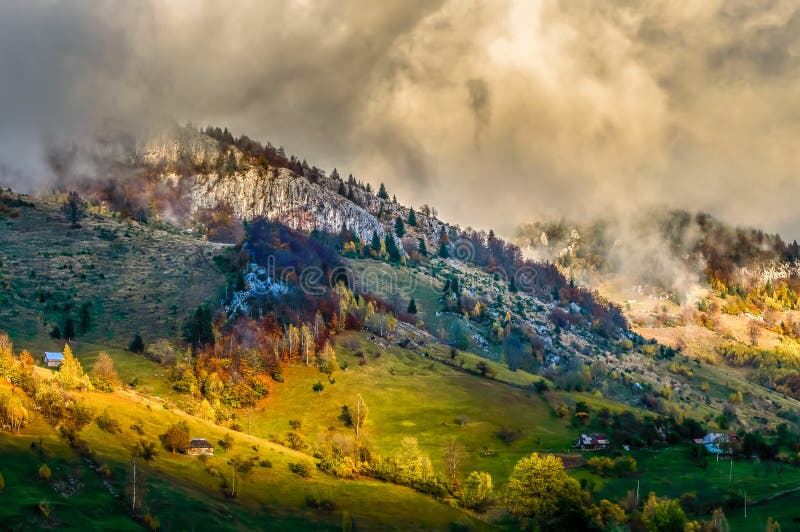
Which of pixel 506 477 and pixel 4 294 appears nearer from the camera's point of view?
pixel 506 477

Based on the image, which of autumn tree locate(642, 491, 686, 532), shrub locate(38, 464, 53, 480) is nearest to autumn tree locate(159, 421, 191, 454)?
shrub locate(38, 464, 53, 480)

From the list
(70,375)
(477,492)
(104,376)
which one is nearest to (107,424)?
Result: (70,375)

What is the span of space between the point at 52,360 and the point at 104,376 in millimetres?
18432

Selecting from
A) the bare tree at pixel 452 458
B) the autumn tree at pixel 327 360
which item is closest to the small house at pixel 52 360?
the autumn tree at pixel 327 360

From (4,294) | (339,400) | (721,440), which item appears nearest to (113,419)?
(339,400)

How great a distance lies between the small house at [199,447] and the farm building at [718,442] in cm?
11822

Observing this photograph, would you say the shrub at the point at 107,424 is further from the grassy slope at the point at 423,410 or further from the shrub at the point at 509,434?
the shrub at the point at 509,434

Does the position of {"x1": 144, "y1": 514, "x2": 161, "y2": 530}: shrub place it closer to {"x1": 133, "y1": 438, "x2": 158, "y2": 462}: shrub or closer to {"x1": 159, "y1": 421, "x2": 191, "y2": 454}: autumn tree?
{"x1": 133, "y1": 438, "x2": 158, "y2": 462}: shrub

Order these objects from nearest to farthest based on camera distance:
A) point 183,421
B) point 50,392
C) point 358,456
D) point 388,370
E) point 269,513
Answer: point 269,513 < point 50,392 < point 183,421 < point 358,456 < point 388,370

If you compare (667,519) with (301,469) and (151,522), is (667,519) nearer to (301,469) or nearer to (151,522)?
(301,469)

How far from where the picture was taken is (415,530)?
327 feet

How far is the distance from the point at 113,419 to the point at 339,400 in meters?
69.2

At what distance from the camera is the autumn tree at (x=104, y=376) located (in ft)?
399

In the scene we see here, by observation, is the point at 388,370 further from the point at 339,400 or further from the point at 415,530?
the point at 415,530
